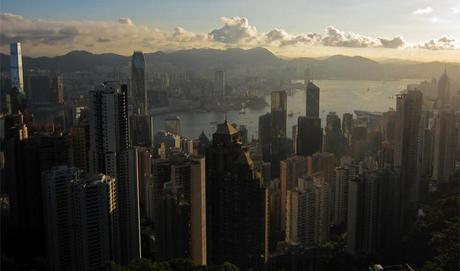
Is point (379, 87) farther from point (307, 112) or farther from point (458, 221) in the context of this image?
point (458, 221)

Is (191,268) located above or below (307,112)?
below

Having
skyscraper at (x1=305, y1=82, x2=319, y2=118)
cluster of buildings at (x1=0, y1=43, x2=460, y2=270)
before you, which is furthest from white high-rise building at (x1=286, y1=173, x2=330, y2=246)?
skyscraper at (x1=305, y1=82, x2=319, y2=118)

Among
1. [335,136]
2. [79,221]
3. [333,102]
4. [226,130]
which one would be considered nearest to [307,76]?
[333,102]

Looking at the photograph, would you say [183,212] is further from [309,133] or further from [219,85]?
[309,133]

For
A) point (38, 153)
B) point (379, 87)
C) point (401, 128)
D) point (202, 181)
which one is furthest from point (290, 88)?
point (38, 153)

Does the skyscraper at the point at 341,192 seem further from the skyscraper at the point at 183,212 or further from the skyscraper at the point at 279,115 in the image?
the skyscraper at the point at 183,212

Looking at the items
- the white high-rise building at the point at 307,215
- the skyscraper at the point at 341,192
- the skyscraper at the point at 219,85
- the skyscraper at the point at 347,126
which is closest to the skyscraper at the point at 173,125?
the skyscraper at the point at 219,85

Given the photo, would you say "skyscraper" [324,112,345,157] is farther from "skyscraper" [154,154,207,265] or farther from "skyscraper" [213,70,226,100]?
"skyscraper" [154,154,207,265]
